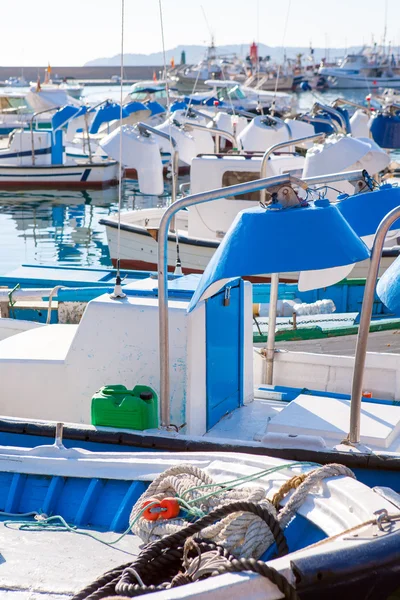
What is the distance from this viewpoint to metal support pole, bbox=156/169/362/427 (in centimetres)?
512

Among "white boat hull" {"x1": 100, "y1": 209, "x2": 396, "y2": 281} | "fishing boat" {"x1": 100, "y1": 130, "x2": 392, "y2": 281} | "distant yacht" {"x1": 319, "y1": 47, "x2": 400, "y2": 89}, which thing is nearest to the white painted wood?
"fishing boat" {"x1": 100, "y1": 130, "x2": 392, "y2": 281}

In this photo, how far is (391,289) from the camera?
4617mm

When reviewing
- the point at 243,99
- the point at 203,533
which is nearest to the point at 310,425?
the point at 203,533

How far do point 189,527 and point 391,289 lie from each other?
172 cm

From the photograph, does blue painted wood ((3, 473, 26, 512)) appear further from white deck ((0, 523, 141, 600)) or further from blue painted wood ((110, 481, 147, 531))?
blue painted wood ((110, 481, 147, 531))

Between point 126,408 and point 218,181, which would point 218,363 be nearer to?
point 126,408

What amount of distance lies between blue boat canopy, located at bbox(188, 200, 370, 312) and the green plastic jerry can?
38.7 inches

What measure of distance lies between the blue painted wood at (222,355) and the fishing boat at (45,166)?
21.2 meters

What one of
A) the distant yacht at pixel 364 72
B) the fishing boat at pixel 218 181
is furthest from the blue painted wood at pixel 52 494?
the distant yacht at pixel 364 72

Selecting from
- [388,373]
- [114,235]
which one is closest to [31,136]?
[114,235]

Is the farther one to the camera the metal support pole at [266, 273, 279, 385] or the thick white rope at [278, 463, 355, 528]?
the metal support pole at [266, 273, 279, 385]

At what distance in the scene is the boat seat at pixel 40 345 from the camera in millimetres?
6301

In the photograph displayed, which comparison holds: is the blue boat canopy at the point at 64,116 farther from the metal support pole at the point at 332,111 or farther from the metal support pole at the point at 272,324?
the metal support pole at the point at 272,324

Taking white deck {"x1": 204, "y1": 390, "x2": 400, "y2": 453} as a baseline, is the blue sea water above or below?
below
